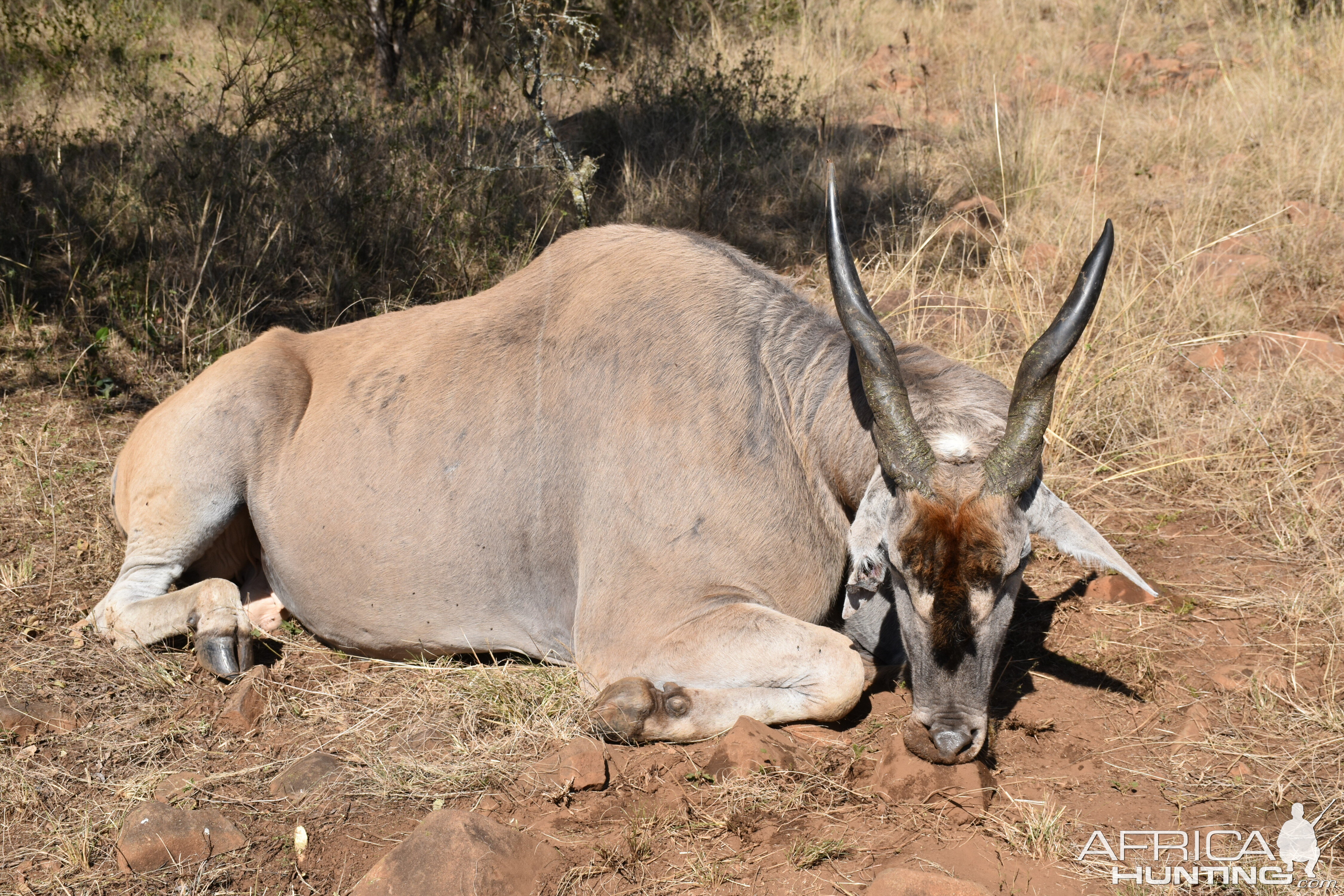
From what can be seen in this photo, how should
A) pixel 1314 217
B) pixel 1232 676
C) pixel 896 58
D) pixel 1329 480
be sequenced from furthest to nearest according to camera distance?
pixel 896 58
pixel 1314 217
pixel 1329 480
pixel 1232 676

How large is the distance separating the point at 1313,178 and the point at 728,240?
452 cm

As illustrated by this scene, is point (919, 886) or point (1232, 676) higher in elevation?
point (919, 886)

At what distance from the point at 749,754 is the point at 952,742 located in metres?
0.66

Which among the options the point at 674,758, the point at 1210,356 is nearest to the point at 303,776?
the point at 674,758

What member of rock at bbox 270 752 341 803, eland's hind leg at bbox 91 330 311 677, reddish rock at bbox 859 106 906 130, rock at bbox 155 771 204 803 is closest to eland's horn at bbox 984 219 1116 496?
rock at bbox 270 752 341 803

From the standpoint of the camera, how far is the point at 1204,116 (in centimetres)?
987

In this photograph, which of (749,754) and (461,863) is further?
(749,754)

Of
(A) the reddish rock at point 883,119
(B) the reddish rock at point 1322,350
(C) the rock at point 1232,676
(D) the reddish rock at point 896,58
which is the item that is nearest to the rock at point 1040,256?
(B) the reddish rock at point 1322,350

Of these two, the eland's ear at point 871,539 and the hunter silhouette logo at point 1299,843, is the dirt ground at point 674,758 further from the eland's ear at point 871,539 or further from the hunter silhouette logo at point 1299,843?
the eland's ear at point 871,539

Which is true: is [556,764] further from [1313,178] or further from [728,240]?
[1313,178]

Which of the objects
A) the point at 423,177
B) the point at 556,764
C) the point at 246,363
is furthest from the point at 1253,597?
the point at 423,177

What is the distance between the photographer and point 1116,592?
16.5 ft

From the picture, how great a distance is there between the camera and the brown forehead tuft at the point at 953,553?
355 cm

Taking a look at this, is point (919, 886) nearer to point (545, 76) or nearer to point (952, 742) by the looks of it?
point (952, 742)
